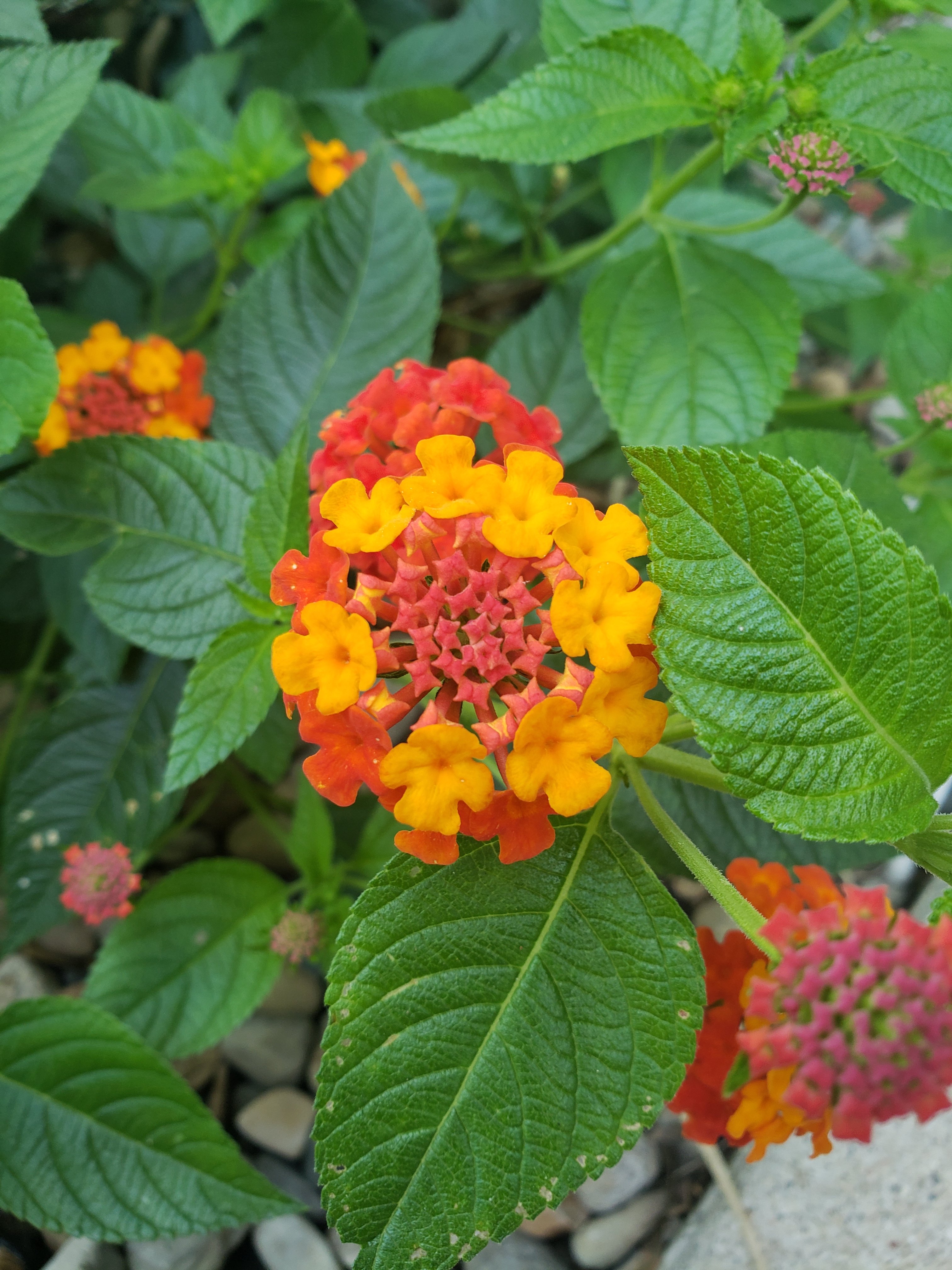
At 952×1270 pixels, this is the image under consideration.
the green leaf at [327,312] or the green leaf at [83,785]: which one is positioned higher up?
the green leaf at [327,312]

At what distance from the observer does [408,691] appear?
0.75 meters

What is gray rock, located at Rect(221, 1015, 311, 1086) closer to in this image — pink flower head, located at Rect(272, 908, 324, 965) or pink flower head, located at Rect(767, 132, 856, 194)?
pink flower head, located at Rect(272, 908, 324, 965)

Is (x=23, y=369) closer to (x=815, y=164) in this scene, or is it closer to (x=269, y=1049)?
(x=815, y=164)

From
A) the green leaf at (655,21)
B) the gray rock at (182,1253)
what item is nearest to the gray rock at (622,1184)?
the gray rock at (182,1253)

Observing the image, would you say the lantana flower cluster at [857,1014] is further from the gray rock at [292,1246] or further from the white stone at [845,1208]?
the gray rock at [292,1246]

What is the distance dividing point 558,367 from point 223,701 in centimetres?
78

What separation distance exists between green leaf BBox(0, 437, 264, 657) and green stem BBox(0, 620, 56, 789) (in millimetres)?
443

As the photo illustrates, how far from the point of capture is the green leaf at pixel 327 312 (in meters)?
1.29

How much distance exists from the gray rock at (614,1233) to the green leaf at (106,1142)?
500 mm

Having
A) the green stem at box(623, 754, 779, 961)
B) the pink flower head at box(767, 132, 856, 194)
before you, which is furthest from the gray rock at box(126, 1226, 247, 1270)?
the pink flower head at box(767, 132, 856, 194)

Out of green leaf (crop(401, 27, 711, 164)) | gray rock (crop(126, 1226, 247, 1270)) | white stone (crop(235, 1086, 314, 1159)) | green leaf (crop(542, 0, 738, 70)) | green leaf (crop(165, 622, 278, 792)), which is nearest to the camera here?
green leaf (crop(165, 622, 278, 792))

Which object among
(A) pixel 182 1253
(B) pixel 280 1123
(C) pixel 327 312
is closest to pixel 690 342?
(C) pixel 327 312

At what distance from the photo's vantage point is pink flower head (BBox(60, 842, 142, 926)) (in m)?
1.18

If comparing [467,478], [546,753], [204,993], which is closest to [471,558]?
[467,478]
